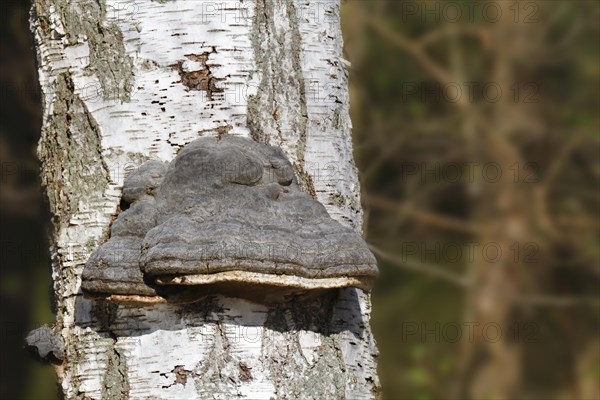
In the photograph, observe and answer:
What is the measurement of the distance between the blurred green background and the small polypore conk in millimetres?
5374

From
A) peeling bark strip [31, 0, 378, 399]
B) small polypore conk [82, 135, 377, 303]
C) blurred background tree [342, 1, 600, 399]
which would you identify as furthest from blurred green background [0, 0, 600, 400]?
small polypore conk [82, 135, 377, 303]

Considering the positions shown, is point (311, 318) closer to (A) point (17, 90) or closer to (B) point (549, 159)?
(A) point (17, 90)

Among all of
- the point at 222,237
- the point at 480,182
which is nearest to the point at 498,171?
the point at 480,182

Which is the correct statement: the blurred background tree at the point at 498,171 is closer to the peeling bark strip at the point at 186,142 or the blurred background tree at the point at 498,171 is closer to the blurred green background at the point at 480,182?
the blurred green background at the point at 480,182

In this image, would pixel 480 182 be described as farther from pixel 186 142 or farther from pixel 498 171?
pixel 186 142

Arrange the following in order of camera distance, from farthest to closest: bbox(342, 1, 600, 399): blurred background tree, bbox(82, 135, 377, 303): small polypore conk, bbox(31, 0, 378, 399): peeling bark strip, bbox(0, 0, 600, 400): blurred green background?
bbox(342, 1, 600, 399): blurred background tree → bbox(0, 0, 600, 400): blurred green background → bbox(31, 0, 378, 399): peeling bark strip → bbox(82, 135, 377, 303): small polypore conk

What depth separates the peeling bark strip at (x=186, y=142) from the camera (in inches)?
77.0

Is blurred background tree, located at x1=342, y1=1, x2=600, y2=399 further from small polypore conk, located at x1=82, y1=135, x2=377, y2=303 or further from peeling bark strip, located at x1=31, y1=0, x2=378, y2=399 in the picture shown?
small polypore conk, located at x1=82, y1=135, x2=377, y2=303

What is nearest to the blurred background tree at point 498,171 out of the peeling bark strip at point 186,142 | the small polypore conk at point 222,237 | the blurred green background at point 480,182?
the blurred green background at point 480,182

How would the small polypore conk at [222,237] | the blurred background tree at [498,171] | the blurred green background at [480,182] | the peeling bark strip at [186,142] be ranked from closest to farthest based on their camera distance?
the small polypore conk at [222,237]
the peeling bark strip at [186,142]
the blurred green background at [480,182]
the blurred background tree at [498,171]

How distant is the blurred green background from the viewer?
7.75 m

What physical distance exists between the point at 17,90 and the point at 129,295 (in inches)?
201

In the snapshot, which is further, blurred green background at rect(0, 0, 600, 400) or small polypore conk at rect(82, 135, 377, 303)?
blurred green background at rect(0, 0, 600, 400)

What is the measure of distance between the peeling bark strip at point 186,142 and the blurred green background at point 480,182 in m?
5.19
